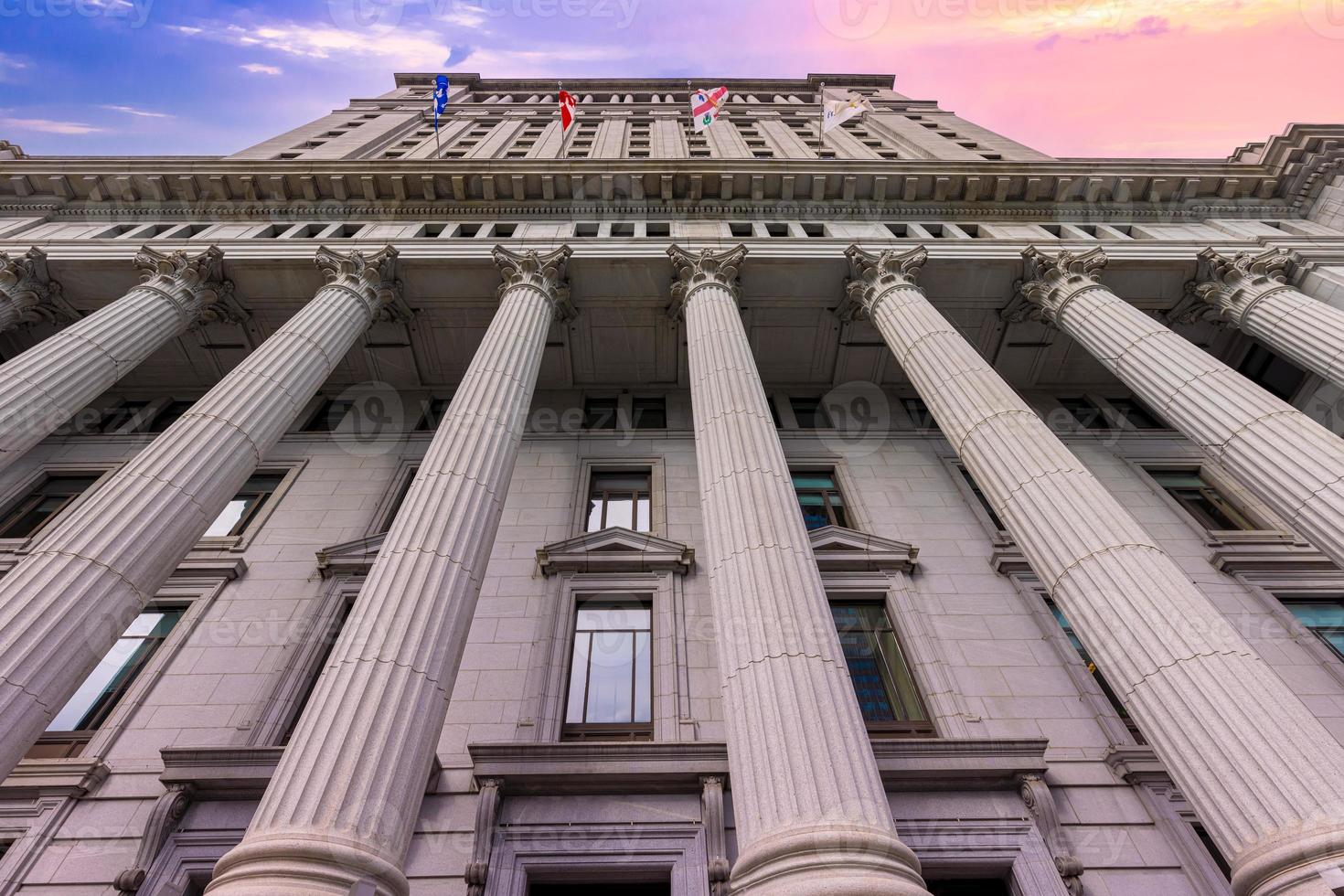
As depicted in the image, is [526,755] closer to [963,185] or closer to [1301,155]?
[963,185]

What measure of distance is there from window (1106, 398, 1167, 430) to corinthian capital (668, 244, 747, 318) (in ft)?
49.4

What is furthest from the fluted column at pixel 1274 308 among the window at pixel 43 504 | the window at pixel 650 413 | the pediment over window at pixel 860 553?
the window at pixel 43 504

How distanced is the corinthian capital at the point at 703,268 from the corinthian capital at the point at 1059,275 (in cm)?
867

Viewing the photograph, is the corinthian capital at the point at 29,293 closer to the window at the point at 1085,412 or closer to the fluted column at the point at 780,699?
the fluted column at the point at 780,699

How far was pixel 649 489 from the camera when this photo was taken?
65.9 ft

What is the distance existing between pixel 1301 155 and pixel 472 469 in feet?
98.5

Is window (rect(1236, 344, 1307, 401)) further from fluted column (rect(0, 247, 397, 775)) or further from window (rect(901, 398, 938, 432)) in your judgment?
fluted column (rect(0, 247, 397, 775))

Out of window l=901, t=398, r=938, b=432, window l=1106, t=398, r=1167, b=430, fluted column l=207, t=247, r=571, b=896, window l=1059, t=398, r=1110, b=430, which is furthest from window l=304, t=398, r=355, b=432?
window l=1106, t=398, r=1167, b=430

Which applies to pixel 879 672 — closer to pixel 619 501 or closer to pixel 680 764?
pixel 680 764

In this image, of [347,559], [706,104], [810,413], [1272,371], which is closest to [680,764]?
[347,559]

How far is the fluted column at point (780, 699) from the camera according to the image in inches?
261

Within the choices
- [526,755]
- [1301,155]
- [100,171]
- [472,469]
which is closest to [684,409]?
[472,469]

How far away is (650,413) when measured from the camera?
2322 centimetres

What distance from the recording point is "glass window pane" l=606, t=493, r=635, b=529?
1895cm
